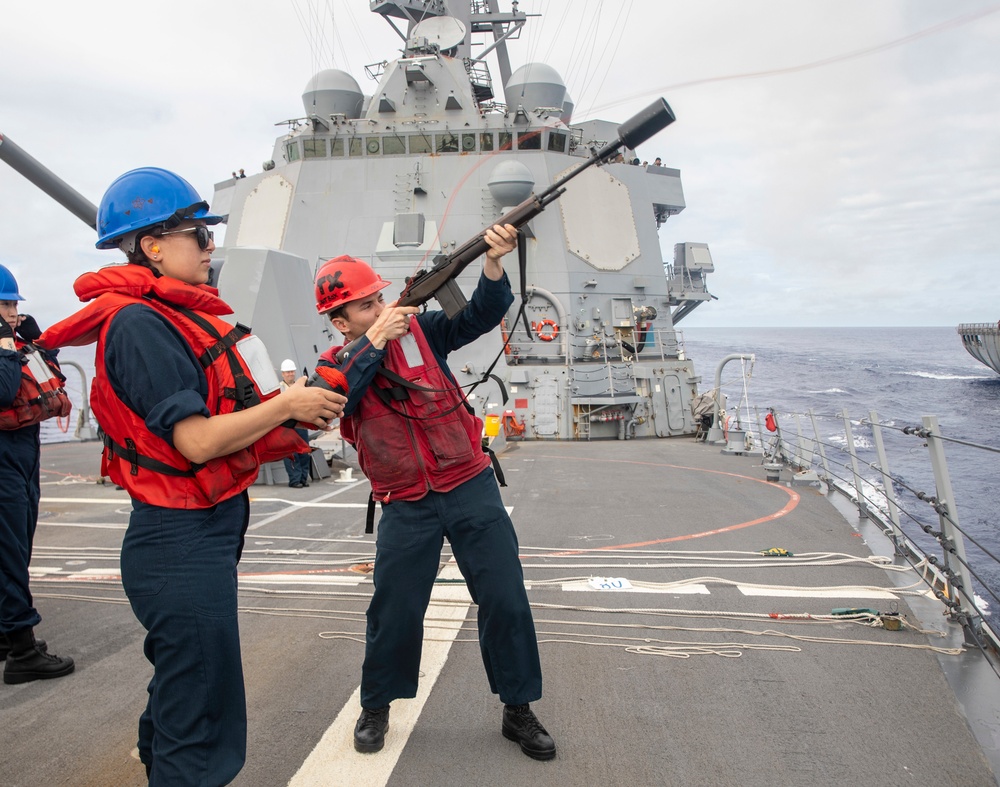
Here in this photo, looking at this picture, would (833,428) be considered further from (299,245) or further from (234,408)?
(234,408)

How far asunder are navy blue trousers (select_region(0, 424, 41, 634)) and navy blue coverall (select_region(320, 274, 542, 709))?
1772mm

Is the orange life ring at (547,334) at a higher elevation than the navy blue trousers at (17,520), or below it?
higher

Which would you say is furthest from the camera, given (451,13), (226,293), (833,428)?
(833,428)

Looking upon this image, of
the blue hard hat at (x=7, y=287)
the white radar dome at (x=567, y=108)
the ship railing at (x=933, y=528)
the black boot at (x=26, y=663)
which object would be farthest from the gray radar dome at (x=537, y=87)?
the black boot at (x=26, y=663)

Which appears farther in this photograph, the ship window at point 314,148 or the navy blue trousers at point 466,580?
the ship window at point 314,148

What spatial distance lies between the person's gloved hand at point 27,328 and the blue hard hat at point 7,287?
312 mm

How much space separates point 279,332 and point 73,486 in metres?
3.24

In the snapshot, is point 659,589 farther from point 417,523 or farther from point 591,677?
point 417,523

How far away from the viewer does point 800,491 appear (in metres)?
8.11

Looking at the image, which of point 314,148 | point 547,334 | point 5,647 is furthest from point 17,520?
point 314,148

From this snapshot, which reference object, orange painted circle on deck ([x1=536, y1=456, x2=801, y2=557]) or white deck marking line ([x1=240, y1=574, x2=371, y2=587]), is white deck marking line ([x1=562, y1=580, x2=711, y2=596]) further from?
white deck marking line ([x1=240, y1=574, x2=371, y2=587])

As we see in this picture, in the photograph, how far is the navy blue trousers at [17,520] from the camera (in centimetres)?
323

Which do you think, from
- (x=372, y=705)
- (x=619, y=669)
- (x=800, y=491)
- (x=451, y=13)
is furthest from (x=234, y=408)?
(x=451, y=13)

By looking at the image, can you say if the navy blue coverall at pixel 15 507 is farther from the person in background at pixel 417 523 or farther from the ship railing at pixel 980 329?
the ship railing at pixel 980 329
